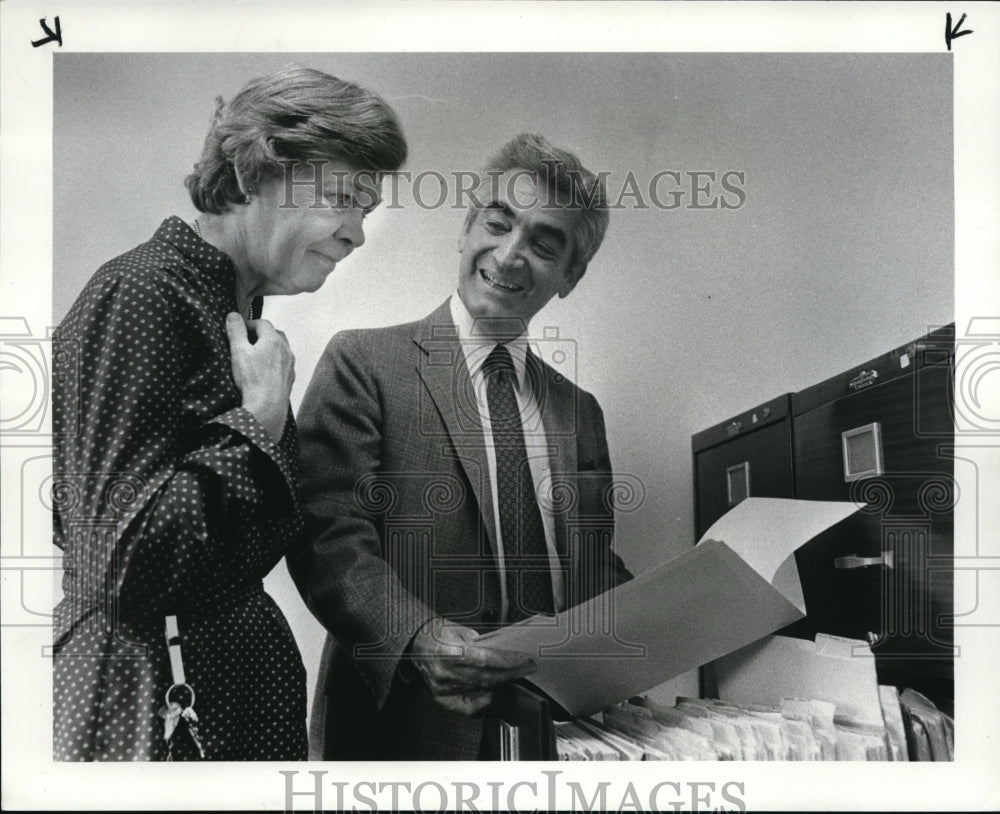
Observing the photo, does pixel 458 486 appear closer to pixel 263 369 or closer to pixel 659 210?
pixel 263 369

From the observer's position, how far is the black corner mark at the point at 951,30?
215 centimetres

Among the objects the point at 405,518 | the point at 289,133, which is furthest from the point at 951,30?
the point at 405,518

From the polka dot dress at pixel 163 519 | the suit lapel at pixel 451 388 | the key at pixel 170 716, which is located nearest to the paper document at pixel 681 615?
the suit lapel at pixel 451 388

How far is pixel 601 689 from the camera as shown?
2.07 meters

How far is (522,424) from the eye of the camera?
2.12 meters

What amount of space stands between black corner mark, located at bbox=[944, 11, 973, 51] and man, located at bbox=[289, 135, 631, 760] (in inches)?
30.1

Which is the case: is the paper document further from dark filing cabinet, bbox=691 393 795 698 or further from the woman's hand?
the woman's hand

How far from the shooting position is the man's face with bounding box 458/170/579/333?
2119 millimetres

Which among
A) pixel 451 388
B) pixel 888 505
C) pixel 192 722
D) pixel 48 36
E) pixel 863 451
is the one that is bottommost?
pixel 192 722

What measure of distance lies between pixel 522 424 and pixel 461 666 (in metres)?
0.48

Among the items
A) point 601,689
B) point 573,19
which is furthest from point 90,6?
point 601,689

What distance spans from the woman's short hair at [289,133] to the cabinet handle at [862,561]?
113cm

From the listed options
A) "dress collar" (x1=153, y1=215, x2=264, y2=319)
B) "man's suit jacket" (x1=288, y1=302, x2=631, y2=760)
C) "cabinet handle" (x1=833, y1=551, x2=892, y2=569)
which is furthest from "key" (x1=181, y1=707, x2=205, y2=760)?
"cabinet handle" (x1=833, y1=551, x2=892, y2=569)

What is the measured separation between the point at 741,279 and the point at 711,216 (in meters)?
0.14
